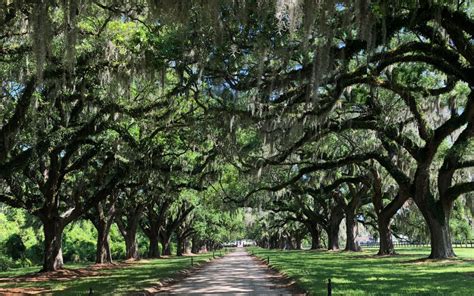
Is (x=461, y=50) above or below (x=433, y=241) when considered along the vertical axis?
above

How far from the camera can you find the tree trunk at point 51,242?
2222 centimetres

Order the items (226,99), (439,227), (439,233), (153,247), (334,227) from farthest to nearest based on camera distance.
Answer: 1. (334,227)
2. (153,247)
3. (439,233)
4. (439,227)
5. (226,99)

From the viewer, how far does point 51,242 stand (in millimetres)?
22469

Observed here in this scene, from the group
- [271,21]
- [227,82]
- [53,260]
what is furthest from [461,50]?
[53,260]

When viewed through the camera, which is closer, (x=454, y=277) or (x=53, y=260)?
(x=454, y=277)

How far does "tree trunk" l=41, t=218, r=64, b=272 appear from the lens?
22217 mm

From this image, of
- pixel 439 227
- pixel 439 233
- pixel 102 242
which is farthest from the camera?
pixel 102 242

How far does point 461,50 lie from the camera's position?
11375 mm

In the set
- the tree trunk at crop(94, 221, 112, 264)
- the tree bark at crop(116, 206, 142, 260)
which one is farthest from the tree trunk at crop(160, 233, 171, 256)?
the tree trunk at crop(94, 221, 112, 264)

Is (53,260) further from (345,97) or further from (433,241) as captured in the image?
(433,241)

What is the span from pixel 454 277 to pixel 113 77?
10.7m

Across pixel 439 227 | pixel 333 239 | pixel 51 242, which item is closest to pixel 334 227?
pixel 333 239

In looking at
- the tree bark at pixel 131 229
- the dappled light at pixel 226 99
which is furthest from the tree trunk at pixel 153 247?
the dappled light at pixel 226 99

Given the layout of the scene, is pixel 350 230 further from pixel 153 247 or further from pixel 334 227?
pixel 153 247
